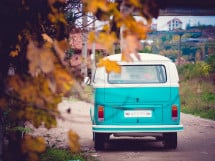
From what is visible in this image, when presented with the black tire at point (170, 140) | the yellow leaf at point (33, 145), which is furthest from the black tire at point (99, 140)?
the yellow leaf at point (33, 145)

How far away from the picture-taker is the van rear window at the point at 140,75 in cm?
928

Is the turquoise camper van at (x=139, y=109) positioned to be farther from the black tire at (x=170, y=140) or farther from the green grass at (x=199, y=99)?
the green grass at (x=199, y=99)

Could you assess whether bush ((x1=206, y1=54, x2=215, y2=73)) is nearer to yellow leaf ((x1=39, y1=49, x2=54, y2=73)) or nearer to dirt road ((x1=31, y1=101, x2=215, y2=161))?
dirt road ((x1=31, y1=101, x2=215, y2=161))

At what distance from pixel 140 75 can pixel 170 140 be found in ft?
4.77

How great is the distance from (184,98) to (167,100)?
1526 cm

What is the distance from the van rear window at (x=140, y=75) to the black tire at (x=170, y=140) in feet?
3.70

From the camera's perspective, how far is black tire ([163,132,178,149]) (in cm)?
957

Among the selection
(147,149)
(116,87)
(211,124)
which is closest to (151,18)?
(116,87)

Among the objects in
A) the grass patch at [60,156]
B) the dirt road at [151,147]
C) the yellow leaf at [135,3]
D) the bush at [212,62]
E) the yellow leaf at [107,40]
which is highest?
the bush at [212,62]

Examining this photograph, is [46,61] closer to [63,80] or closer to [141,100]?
[63,80]

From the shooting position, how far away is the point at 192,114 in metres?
18.6

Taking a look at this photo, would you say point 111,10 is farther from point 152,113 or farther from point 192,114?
point 192,114

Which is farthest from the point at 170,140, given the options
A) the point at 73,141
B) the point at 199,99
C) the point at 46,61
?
the point at 199,99

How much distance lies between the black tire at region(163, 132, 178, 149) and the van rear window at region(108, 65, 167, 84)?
113 centimetres
